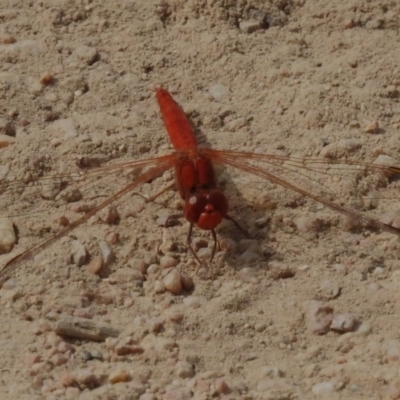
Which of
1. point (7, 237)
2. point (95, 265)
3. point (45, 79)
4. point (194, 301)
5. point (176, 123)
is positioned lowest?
point (194, 301)

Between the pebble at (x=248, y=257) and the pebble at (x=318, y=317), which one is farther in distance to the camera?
the pebble at (x=248, y=257)

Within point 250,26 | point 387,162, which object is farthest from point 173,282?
point 250,26

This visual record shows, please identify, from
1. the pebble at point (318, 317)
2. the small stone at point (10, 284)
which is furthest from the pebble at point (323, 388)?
the small stone at point (10, 284)

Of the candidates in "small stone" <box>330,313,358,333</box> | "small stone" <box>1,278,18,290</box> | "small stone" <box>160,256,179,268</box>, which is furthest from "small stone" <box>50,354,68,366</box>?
"small stone" <box>330,313,358,333</box>

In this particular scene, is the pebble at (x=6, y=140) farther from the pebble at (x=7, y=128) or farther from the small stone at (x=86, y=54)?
the small stone at (x=86, y=54)

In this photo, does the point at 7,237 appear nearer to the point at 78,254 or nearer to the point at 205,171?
the point at 78,254

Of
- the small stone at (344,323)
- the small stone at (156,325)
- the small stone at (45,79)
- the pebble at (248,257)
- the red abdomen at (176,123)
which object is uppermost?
the small stone at (45,79)
